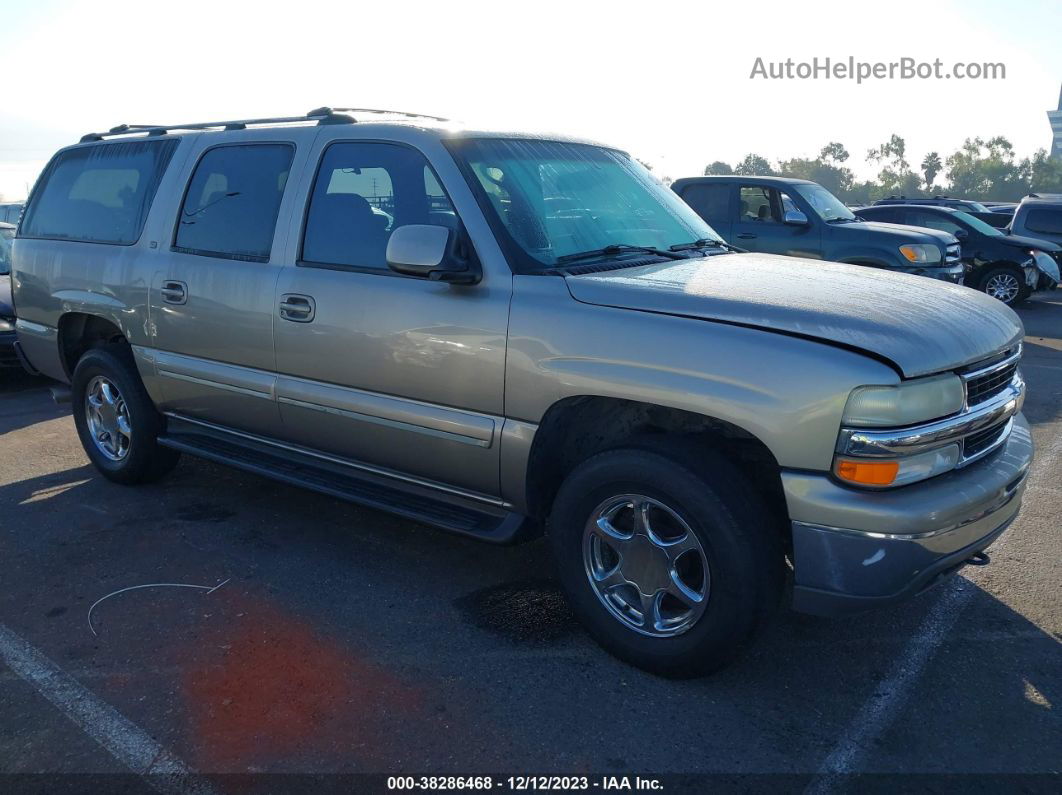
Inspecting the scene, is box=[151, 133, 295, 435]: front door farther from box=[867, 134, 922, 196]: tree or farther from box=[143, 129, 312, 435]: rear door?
box=[867, 134, 922, 196]: tree

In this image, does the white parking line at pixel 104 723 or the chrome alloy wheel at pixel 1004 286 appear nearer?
the white parking line at pixel 104 723

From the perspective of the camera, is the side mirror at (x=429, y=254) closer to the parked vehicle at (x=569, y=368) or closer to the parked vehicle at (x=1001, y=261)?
the parked vehicle at (x=569, y=368)

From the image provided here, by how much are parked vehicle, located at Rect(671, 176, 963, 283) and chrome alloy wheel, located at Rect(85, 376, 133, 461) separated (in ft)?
25.8

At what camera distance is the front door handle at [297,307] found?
3924 millimetres

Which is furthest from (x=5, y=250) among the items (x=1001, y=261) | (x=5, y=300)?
(x=1001, y=261)

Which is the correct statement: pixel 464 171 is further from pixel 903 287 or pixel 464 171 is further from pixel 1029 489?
pixel 1029 489

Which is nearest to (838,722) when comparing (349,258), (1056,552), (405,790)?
(405,790)

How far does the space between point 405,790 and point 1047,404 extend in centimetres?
657

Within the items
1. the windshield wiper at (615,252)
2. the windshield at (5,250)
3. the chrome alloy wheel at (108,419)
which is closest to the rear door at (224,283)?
the chrome alloy wheel at (108,419)

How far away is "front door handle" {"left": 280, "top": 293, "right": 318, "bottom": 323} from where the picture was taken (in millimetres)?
3924

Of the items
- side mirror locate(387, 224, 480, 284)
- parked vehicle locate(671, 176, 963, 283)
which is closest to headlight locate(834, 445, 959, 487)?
side mirror locate(387, 224, 480, 284)

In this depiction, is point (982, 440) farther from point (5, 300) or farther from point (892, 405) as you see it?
point (5, 300)

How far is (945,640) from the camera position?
3.45 metres

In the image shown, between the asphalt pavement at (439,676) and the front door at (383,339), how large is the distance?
63cm
